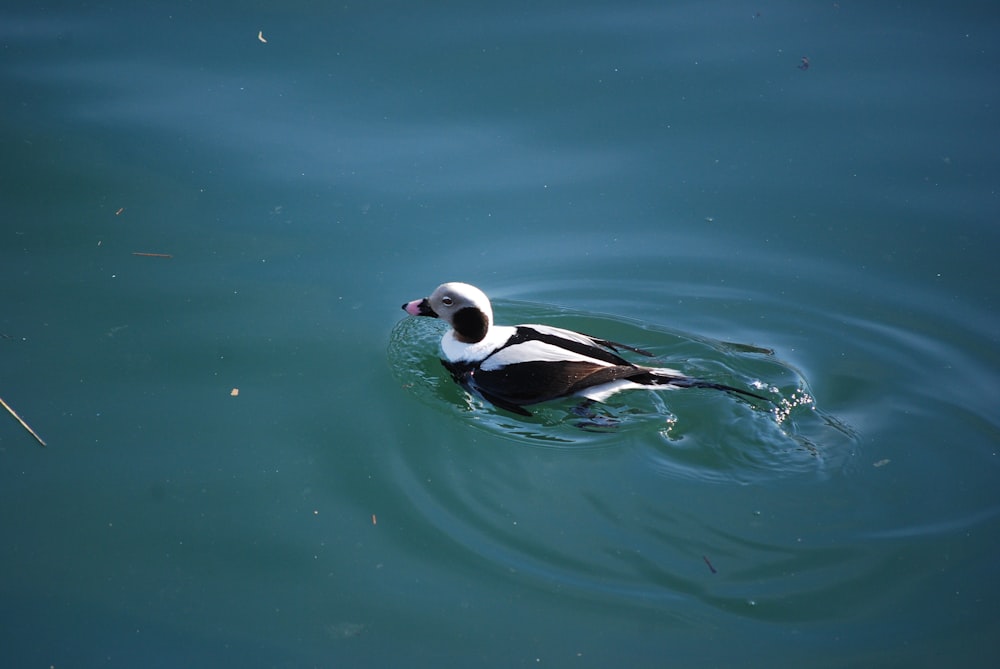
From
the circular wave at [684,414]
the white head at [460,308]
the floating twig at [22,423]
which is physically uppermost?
the white head at [460,308]

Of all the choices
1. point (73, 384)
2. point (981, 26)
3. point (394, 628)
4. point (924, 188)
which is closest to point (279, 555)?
point (394, 628)

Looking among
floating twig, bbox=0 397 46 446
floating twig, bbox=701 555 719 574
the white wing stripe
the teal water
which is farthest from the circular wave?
floating twig, bbox=0 397 46 446

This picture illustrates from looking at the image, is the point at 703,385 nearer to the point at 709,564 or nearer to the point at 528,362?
the point at 528,362

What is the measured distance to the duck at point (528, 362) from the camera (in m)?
4.98

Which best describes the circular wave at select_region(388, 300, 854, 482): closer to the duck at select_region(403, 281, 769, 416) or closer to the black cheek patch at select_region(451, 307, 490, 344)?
the duck at select_region(403, 281, 769, 416)

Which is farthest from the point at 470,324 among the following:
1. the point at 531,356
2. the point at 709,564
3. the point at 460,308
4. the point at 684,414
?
the point at 709,564

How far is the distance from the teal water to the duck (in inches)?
5.6

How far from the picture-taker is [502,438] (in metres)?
4.84

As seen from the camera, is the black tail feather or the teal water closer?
the teal water

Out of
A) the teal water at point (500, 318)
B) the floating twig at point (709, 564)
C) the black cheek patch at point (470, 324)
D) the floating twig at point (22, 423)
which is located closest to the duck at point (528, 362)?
the black cheek patch at point (470, 324)

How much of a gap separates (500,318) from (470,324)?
482mm

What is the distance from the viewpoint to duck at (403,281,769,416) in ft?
16.4

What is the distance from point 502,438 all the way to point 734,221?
7.94 ft

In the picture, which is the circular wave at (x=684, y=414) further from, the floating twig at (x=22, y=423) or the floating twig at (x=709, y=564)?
the floating twig at (x=22, y=423)
